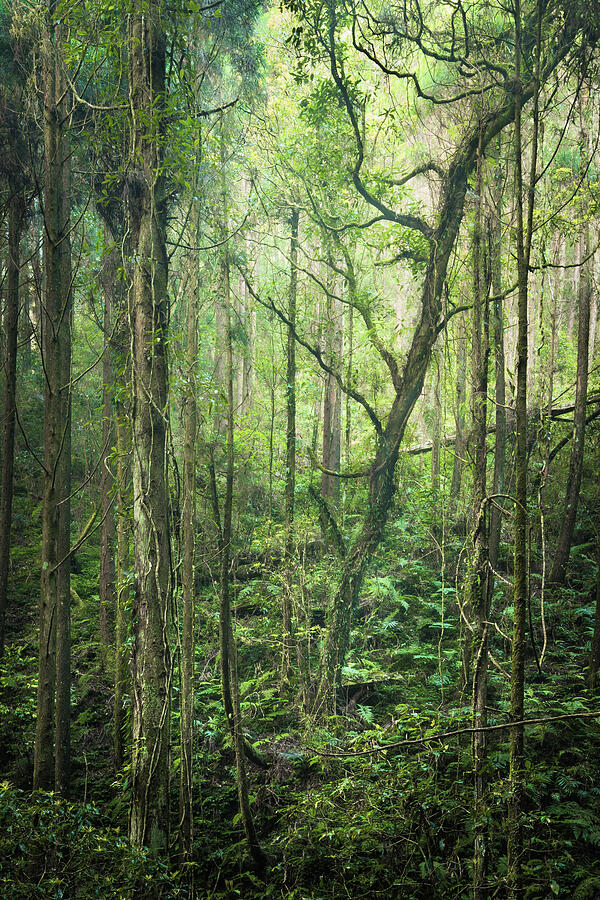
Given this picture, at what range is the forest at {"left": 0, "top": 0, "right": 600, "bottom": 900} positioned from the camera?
3.59 m

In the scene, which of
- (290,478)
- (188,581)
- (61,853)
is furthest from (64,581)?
(290,478)

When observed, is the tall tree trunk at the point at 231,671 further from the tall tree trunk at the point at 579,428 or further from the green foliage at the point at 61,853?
the tall tree trunk at the point at 579,428

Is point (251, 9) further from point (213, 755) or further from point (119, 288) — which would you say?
point (213, 755)

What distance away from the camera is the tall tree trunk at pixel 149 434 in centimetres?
415

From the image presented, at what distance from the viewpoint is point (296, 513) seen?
10227 mm

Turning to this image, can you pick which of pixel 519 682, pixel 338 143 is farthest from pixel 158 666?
pixel 338 143

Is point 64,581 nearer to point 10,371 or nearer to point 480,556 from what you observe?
point 10,371

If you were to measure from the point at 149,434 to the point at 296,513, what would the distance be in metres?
6.08

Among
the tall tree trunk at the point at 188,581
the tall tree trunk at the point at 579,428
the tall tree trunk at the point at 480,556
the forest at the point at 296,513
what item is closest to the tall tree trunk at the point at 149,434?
the forest at the point at 296,513

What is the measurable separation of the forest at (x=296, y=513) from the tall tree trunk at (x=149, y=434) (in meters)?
0.02

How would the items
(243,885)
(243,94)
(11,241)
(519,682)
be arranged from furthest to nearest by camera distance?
(243,94), (11,241), (243,885), (519,682)

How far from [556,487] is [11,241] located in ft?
31.0

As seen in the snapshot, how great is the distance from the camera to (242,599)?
373 inches

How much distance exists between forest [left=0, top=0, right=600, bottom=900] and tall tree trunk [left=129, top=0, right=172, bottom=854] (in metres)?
0.02
